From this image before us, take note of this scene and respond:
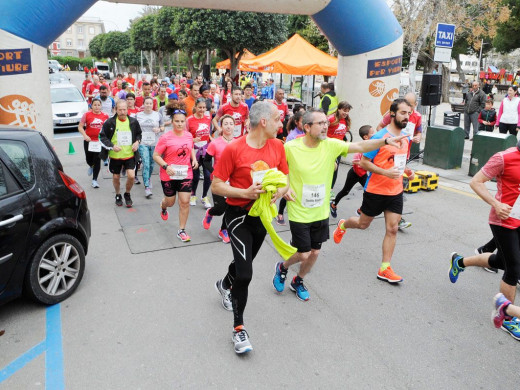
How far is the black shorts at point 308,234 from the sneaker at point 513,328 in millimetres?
1702

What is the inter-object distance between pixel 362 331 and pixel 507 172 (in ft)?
5.87

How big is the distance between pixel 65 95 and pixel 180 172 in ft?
41.0

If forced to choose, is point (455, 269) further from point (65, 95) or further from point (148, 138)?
point (65, 95)

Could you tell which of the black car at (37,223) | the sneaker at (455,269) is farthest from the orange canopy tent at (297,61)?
the black car at (37,223)

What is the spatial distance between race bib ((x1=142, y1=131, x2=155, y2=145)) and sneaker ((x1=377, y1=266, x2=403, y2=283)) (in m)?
4.86

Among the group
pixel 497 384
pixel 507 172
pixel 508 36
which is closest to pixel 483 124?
pixel 507 172

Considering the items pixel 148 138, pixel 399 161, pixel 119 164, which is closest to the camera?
pixel 399 161

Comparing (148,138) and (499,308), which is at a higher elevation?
(148,138)

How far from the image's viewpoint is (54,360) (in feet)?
11.2

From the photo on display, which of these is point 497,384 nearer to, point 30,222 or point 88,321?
point 88,321

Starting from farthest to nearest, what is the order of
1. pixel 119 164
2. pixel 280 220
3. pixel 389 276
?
pixel 119 164
pixel 280 220
pixel 389 276

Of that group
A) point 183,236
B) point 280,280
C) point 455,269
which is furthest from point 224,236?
point 455,269

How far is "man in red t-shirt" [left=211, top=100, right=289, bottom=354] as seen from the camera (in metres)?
3.44

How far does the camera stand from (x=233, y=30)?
91.1ft
